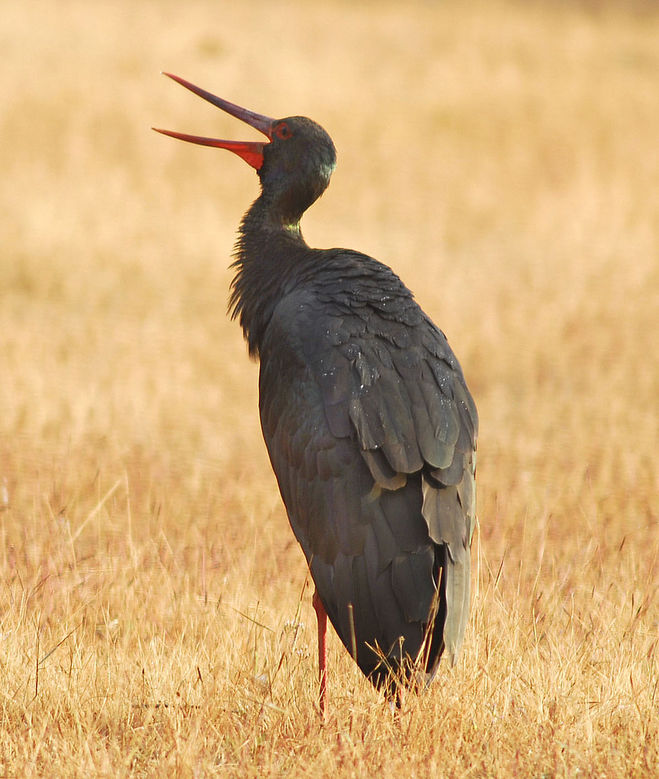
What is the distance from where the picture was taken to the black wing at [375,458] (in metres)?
4.07

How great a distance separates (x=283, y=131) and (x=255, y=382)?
522 centimetres

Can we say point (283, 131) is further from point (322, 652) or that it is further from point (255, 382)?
point (255, 382)

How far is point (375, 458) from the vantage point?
13.7 ft

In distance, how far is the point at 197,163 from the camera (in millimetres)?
18453

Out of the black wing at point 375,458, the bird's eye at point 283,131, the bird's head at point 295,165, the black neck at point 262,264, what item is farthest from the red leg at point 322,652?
the bird's eye at point 283,131

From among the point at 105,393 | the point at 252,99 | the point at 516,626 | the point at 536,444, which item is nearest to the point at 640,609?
the point at 516,626

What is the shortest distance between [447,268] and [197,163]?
5708 millimetres

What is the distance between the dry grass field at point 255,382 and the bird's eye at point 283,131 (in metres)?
1.85

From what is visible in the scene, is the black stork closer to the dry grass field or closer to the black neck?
the black neck

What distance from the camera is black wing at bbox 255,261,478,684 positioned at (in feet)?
13.3

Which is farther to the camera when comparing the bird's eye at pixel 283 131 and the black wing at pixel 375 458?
the bird's eye at pixel 283 131

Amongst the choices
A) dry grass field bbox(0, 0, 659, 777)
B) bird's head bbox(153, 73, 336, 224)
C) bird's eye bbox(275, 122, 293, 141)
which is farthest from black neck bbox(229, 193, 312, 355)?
dry grass field bbox(0, 0, 659, 777)

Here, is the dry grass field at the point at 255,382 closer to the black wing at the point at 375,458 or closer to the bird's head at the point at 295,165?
the black wing at the point at 375,458

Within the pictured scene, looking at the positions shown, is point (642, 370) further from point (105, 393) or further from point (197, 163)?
point (197, 163)
